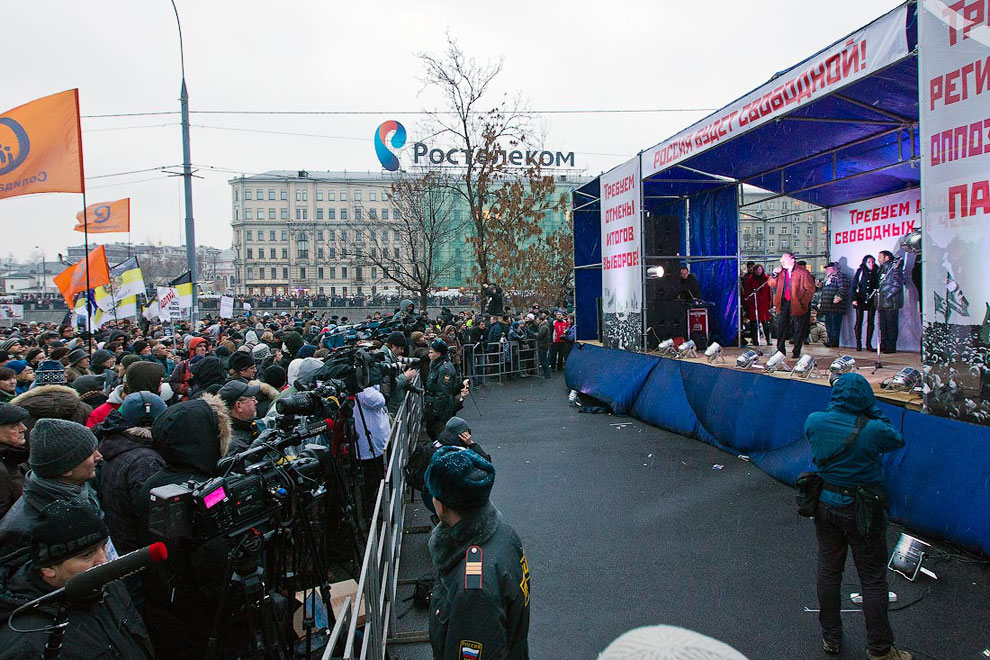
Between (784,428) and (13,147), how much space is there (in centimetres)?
1058

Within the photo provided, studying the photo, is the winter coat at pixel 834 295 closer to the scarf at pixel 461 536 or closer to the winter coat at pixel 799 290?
the winter coat at pixel 799 290

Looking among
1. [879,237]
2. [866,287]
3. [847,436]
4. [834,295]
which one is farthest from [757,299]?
[847,436]

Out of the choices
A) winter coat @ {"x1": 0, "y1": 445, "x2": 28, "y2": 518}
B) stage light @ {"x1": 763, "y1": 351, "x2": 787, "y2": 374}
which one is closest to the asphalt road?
stage light @ {"x1": 763, "y1": 351, "x2": 787, "y2": 374}

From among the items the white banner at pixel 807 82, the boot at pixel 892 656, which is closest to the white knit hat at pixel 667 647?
the boot at pixel 892 656

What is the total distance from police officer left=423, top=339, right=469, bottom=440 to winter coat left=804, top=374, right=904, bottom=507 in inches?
163

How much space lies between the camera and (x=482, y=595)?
2.30 meters

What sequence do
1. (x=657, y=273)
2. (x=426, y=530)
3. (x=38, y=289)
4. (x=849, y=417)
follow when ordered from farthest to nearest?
(x=38, y=289), (x=657, y=273), (x=426, y=530), (x=849, y=417)

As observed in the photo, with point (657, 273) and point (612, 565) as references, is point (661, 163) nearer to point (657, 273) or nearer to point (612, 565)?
point (657, 273)

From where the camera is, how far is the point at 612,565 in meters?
5.41

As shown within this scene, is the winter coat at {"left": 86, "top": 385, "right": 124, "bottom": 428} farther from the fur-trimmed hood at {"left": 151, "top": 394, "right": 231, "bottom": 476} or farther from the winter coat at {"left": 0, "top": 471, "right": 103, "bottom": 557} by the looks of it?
the winter coat at {"left": 0, "top": 471, "right": 103, "bottom": 557}

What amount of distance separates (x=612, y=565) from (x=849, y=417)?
245cm

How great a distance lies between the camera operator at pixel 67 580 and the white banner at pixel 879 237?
1132cm

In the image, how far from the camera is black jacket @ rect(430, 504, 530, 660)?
2285 mm

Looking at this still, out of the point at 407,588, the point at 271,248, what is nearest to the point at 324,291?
the point at 271,248
